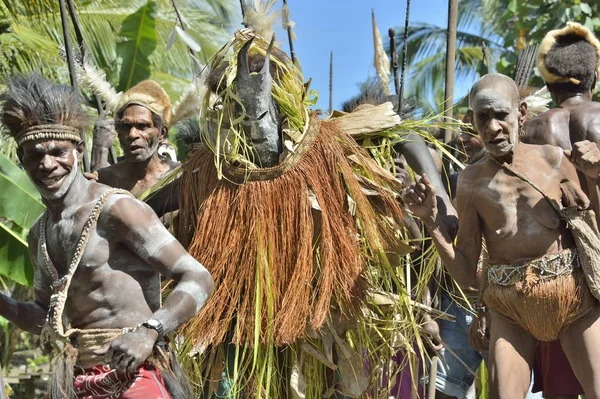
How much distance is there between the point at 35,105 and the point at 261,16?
1.60m

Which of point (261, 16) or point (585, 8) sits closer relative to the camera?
point (261, 16)

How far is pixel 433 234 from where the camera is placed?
468 centimetres

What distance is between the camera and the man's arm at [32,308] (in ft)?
13.7

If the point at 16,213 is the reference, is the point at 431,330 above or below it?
below

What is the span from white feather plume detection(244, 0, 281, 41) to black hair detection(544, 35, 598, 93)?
130 centimetres

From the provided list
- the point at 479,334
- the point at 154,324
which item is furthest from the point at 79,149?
the point at 479,334

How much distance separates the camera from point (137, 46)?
9.97m

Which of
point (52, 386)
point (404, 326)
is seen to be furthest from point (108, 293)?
point (404, 326)

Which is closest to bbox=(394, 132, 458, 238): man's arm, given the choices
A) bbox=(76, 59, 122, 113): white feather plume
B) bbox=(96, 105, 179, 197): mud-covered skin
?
bbox=(96, 105, 179, 197): mud-covered skin

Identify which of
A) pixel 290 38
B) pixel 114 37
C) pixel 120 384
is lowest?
pixel 120 384

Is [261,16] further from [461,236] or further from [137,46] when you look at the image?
[137,46]

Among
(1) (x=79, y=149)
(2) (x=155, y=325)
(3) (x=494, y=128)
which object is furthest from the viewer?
(3) (x=494, y=128)

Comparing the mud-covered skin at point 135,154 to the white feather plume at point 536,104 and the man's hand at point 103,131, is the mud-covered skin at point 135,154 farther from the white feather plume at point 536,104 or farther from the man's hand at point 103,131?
the white feather plume at point 536,104

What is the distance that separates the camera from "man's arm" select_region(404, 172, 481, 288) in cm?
466
